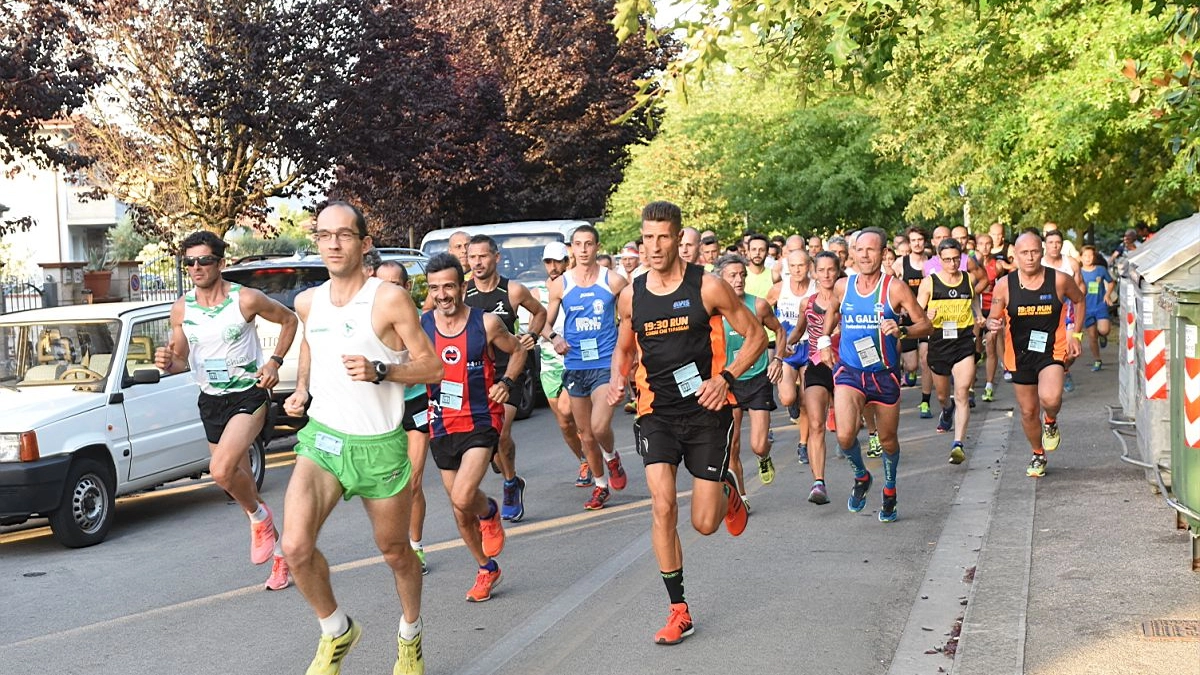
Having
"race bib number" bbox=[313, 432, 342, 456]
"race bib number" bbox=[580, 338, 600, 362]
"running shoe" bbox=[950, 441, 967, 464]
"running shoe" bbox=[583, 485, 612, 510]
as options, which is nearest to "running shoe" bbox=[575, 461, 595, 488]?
"running shoe" bbox=[583, 485, 612, 510]

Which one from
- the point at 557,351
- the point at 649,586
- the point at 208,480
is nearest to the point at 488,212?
the point at 208,480

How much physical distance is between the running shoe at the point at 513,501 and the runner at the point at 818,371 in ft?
6.68

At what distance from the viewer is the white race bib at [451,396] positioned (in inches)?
310

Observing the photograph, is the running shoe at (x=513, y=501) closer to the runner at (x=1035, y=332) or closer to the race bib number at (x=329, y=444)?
the runner at (x=1035, y=332)

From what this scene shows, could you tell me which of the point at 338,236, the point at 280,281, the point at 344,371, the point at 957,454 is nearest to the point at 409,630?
the point at 344,371

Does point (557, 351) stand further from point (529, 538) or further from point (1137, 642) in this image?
point (1137, 642)

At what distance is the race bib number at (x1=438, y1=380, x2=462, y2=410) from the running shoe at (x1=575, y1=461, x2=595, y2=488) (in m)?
3.65

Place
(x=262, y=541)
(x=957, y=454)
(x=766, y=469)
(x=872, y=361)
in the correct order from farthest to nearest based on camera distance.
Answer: (x=957, y=454) < (x=766, y=469) < (x=872, y=361) < (x=262, y=541)

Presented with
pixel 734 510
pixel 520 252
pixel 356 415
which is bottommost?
pixel 734 510

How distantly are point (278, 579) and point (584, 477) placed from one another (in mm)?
3872

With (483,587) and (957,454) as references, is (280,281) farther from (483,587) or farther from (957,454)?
(483,587)

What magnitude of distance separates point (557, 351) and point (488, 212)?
2405 centimetres

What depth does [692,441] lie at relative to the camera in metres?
6.89

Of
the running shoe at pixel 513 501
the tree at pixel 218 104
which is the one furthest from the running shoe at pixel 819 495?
the tree at pixel 218 104
